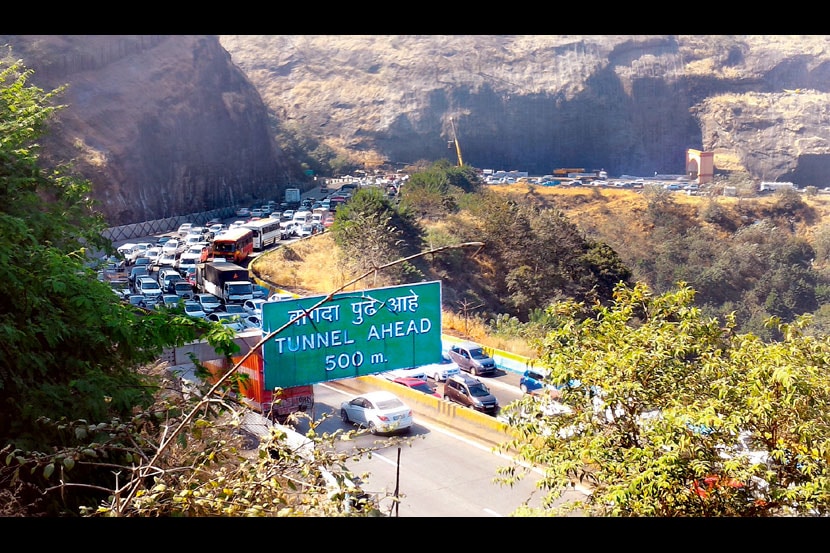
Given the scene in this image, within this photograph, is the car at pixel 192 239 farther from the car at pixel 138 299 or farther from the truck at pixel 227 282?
the car at pixel 138 299

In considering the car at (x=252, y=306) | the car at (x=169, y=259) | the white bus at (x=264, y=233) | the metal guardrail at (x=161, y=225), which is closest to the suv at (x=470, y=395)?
the car at (x=252, y=306)

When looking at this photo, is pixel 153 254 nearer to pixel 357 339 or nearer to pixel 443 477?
pixel 357 339

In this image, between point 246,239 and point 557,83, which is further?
point 557,83

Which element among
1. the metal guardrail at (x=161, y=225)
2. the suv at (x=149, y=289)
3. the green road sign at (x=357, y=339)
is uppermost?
the green road sign at (x=357, y=339)

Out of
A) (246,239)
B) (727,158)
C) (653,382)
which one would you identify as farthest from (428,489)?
(727,158)

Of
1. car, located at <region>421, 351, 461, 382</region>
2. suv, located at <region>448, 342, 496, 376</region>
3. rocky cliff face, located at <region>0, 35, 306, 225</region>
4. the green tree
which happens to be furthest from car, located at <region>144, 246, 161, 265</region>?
the green tree

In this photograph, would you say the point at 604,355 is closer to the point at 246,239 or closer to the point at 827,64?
the point at 246,239
